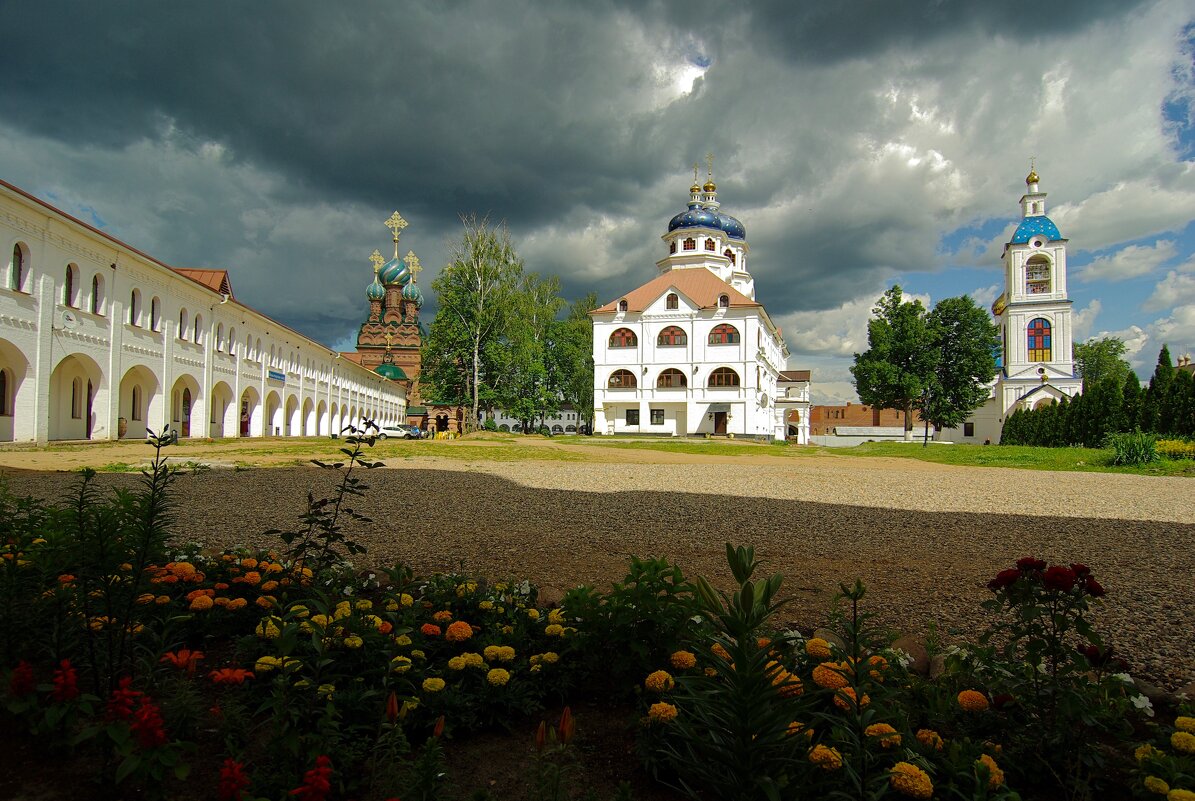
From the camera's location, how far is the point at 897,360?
4841 centimetres

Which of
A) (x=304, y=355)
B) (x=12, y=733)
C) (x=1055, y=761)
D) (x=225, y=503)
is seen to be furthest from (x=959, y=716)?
(x=304, y=355)

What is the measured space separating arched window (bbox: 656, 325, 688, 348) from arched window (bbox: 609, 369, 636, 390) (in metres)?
3.19

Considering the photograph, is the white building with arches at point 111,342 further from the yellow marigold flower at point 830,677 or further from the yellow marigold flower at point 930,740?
the yellow marigold flower at point 930,740

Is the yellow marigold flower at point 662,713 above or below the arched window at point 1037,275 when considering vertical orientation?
below

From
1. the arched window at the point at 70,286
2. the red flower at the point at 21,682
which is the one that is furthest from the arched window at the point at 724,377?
the red flower at the point at 21,682

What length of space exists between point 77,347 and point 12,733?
24134 mm

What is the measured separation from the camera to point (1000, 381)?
53.6 meters

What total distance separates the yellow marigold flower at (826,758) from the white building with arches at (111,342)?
12.9 meters

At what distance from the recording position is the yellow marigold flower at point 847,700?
1.85 m

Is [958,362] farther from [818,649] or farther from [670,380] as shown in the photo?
[818,649]

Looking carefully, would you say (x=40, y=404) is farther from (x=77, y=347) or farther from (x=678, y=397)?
(x=678, y=397)

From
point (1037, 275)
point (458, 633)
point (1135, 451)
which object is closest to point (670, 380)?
point (1135, 451)

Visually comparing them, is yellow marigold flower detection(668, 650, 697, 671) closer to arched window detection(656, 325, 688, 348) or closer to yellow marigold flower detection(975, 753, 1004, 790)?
yellow marigold flower detection(975, 753, 1004, 790)

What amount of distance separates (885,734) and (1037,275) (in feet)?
209
